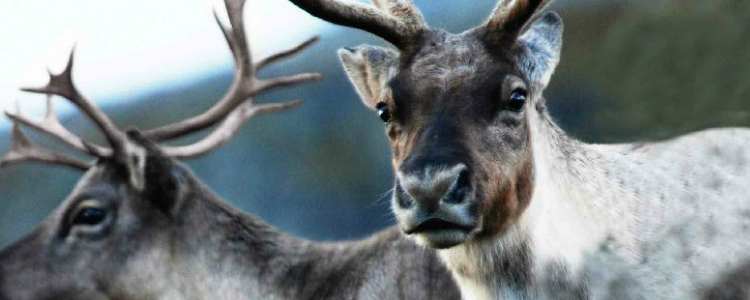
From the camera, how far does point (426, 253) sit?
6.74 m

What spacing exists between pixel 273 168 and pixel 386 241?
40.8ft

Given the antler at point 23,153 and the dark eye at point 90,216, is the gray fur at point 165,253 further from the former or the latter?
the antler at point 23,153

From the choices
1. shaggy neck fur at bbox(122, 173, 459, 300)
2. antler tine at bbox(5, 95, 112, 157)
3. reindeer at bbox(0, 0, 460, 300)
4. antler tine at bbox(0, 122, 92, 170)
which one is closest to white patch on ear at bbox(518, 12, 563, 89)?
shaggy neck fur at bbox(122, 173, 459, 300)

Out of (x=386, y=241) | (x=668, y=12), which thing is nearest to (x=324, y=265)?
(x=386, y=241)

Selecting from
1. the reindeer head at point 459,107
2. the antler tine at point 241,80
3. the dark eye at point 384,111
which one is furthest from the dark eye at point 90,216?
the dark eye at point 384,111

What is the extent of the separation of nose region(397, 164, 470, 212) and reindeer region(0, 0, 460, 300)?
91.3 inches

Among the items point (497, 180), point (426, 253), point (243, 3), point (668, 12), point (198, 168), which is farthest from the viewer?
point (198, 168)

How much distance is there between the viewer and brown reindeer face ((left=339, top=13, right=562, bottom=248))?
4605mm

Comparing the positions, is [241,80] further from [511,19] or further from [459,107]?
[459,107]

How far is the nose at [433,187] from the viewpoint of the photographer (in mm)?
4531

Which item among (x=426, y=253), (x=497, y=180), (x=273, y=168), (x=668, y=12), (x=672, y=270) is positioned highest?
(x=497, y=180)

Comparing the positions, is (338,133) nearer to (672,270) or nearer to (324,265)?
(324,265)

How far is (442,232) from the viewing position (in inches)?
183

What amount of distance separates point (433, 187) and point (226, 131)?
3520 millimetres
